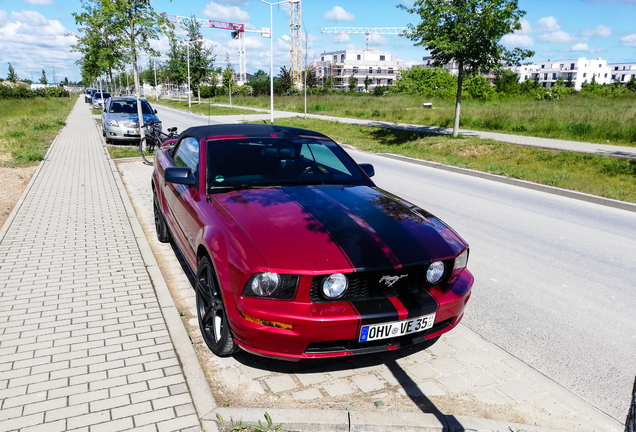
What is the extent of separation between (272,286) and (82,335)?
200cm

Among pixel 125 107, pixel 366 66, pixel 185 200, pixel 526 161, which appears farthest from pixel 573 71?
pixel 185 200

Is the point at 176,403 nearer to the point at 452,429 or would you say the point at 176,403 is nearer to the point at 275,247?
the point at 275,247

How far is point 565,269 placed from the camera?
18.6ft

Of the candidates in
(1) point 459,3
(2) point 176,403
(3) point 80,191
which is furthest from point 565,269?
(1) point 459,3

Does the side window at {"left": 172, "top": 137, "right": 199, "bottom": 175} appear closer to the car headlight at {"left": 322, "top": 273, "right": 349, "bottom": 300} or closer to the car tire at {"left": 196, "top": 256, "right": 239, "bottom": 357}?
the car tire at {"left": 196, "top": 256, "right": 239, "bottom": 357}

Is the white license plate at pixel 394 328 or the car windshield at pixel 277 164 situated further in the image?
the car windshield at pixel 277 164

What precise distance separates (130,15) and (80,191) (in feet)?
23.1

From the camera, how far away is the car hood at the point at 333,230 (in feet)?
9.65

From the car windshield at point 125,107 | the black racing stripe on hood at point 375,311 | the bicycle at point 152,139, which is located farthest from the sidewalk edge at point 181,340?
the car windshield at point 125,107

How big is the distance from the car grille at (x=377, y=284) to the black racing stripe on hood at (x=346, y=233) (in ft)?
0.24

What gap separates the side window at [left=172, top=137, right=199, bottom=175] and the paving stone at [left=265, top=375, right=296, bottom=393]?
2050mm

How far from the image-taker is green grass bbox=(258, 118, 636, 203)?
1138cm

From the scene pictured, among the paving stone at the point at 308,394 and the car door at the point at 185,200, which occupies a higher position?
the car door at the point at 185,200

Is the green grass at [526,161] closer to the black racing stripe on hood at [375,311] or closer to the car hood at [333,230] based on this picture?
the car hood at [333,230]
